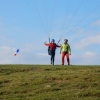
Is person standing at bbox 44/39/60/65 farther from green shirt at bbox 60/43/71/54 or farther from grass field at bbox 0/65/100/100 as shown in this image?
grass field at bbox 0/65/100/100

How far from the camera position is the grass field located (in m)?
15.1

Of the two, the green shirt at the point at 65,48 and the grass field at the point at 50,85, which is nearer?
the grass field at the point at 50,85

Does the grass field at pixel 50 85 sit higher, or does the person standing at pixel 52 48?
the person standing at pixel 52 48

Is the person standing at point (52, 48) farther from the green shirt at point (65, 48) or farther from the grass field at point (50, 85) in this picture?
the grass field at point (50, 85)

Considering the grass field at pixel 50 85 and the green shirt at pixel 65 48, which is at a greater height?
the green shirt at pixel 65 48

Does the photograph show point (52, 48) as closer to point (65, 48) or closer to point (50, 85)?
point (65, 48)

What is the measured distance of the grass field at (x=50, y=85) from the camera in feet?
49.4

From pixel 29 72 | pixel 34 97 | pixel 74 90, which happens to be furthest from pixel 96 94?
pixel 29 72

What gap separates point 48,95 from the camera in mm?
15070

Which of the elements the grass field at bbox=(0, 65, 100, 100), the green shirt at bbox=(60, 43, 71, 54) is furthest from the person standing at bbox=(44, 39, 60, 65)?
the grass field at bbox=(0, 65, 100, 100)

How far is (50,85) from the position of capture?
1720 cm

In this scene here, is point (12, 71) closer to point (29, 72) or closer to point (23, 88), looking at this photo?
point (29, 72)

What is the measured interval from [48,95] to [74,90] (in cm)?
155

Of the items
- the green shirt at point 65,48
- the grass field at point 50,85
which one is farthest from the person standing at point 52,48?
the grass field at point 50,85
